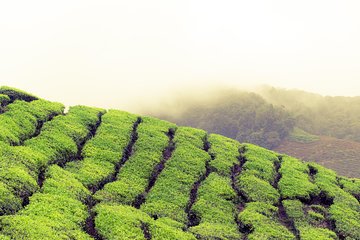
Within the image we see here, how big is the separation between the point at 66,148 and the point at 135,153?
16.7 feet

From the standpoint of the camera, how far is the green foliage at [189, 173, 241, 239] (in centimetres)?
2441

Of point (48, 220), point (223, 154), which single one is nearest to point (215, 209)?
point (223, 154)

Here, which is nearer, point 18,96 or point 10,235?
point 10,235

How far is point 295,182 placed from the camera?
107 feet

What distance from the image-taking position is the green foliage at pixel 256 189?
29.4 metres

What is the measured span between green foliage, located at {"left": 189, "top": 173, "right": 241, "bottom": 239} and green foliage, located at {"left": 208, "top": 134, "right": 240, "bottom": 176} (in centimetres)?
111

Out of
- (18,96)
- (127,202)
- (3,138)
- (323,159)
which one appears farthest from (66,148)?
(323,159)

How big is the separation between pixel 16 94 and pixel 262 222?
21545 mm

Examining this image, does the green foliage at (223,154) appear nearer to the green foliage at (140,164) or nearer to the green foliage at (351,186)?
the green foliage at (140,164)

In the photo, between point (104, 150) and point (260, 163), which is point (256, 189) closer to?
point (260, 163)

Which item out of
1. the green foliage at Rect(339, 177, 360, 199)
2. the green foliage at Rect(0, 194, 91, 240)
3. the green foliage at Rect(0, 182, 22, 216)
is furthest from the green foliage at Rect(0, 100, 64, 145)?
the green foliage at Rect(339, 177, 360, 199)

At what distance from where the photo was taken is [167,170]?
30047 millimetres

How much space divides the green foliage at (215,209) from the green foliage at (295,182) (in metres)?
4.47

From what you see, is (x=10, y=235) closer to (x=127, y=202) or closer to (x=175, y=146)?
(x=127, y=202)
